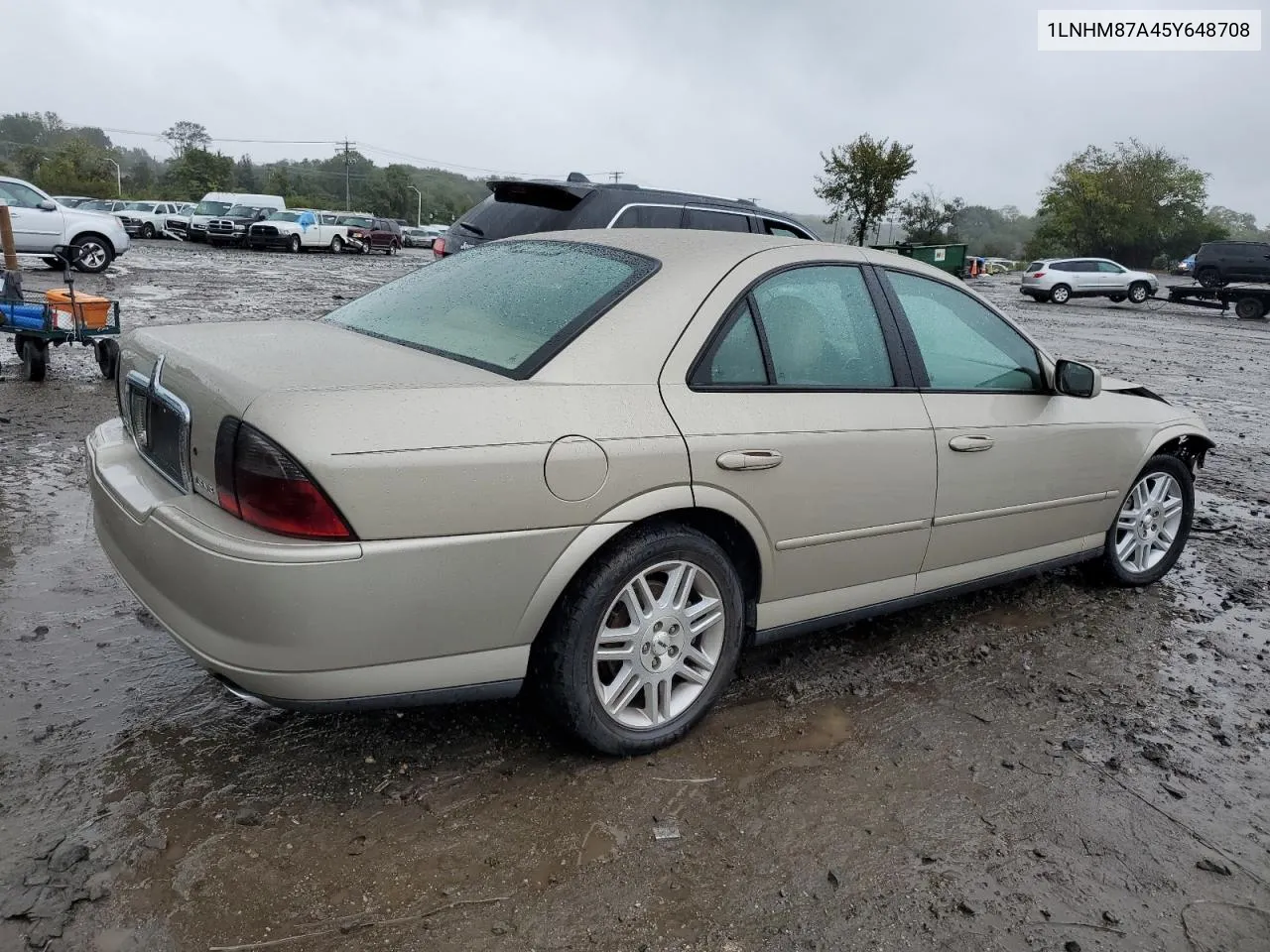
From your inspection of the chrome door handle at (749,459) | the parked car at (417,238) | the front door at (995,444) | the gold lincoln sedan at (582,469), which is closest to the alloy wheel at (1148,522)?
the front door at (995,444)

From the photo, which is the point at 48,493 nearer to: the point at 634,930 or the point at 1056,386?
the point at 634,930

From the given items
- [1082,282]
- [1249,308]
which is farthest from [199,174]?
[1249,308]

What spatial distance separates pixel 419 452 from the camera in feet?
7.50

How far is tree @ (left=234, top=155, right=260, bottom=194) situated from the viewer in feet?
307

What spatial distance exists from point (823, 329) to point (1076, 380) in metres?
1.26

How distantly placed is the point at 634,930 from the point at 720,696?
102 cm

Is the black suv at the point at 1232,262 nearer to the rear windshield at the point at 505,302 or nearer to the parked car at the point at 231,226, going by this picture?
the parked car at the point at 231,226

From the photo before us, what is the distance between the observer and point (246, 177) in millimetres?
98562

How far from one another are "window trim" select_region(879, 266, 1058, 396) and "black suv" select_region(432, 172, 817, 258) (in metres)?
3.46

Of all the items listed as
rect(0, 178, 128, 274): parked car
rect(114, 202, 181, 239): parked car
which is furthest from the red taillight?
rect(114, 202, 181, 239): parked car

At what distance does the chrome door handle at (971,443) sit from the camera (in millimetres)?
3428

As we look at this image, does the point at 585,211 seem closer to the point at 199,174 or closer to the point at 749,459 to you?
the point at 749,459

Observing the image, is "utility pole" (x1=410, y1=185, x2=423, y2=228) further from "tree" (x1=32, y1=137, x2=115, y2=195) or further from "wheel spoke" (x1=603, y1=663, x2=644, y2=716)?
"wheel spoke" (x1=603, y1=663, x2=644, y2=716)

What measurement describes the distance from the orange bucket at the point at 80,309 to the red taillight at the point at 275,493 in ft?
21.6
